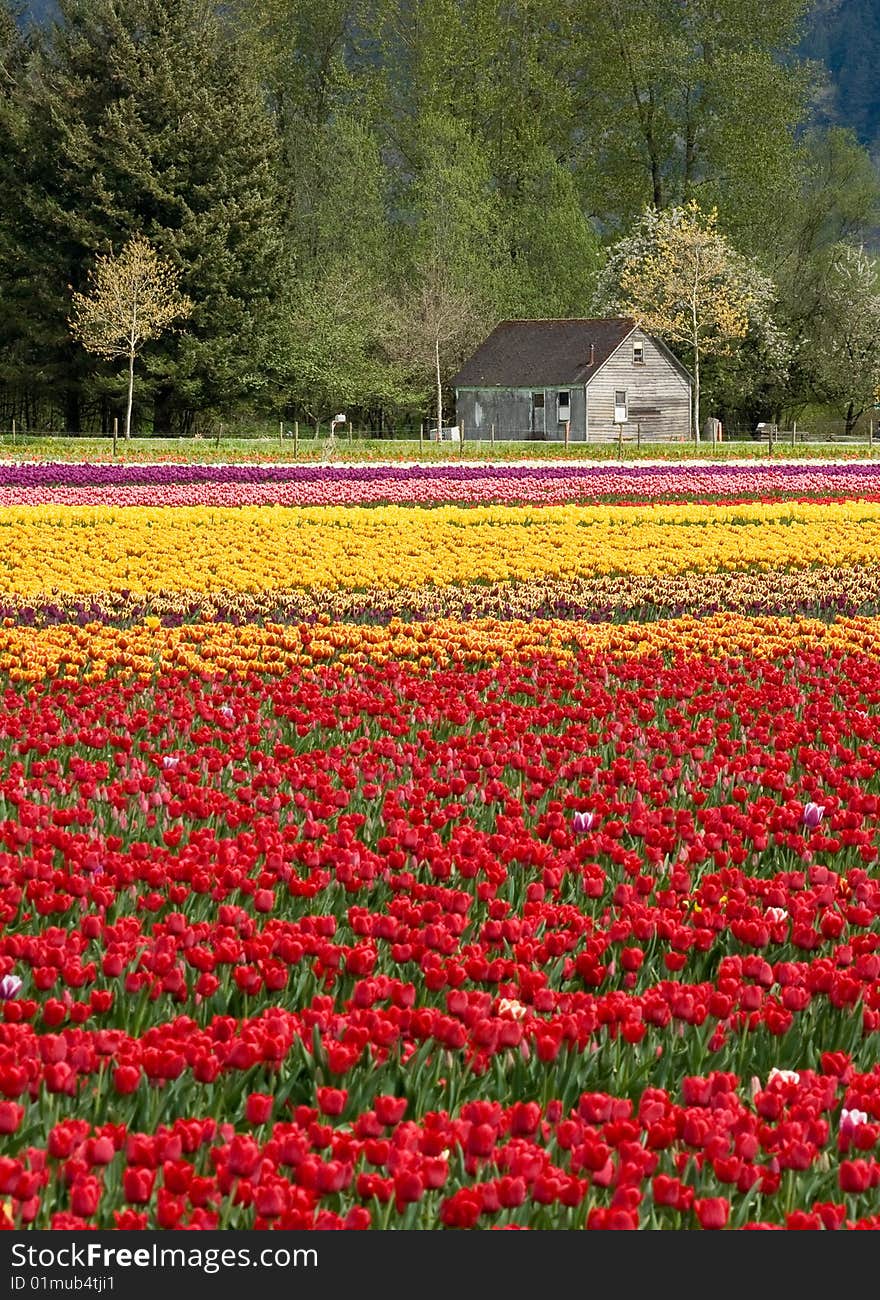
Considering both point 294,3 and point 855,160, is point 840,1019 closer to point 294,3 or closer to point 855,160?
point 294,3

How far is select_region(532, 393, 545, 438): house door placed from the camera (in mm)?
69062

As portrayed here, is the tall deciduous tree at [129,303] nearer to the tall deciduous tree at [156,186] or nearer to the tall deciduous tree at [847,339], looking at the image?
the tall deciduous tree at [156,186]

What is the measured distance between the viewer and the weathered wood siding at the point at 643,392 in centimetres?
6781

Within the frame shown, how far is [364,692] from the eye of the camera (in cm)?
946

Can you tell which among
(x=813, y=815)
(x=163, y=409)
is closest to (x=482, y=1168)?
(x=813, y=815)

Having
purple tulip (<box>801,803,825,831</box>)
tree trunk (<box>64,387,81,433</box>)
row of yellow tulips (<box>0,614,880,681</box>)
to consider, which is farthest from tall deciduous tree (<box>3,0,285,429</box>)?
purple tulip (<box>801,803,825,831</box>)

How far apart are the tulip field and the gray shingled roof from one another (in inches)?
2214

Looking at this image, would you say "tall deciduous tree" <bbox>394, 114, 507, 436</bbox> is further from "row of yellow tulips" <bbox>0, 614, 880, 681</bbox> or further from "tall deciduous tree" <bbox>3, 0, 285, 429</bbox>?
"row of yellow tulips" <bbox>0, 614, 880, 681</bbox>

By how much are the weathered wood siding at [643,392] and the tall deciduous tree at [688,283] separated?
1200 millimetres


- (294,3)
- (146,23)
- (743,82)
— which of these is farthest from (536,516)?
(294,3)

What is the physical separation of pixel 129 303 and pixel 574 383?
65.1ft

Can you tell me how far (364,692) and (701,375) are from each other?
218 ft

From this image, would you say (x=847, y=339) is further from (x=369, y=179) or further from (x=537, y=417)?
(x=369, y=179)

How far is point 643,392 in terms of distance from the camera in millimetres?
69000
